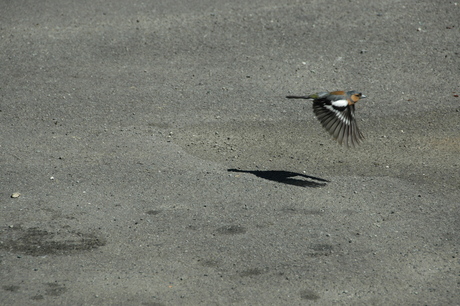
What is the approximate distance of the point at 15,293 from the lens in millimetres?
4992

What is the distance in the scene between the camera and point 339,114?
7285 mm

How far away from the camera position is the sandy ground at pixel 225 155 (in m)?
5.30

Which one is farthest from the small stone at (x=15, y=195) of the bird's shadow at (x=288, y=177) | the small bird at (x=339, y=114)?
the small bird at (x=339, y=114)

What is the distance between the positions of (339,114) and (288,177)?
1.06m

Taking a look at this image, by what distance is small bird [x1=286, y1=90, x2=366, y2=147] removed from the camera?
715 centimetres

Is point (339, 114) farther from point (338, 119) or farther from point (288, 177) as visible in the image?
point (288, 177)

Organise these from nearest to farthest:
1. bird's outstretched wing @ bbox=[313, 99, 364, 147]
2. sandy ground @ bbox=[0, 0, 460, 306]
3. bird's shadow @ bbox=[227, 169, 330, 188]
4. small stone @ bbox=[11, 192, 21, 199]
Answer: sandy ground @ bbox=[0, 0, 460, 306]
small stone @ bbox=[11, 192, 21, 199]
bird's shadow @ bbox=[227, 169, 330, 188]
bird's outstretched wing @ bbox=[313, 99, 364, 147]

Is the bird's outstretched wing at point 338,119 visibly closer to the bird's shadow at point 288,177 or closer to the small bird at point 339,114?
the small bird at point 339,114

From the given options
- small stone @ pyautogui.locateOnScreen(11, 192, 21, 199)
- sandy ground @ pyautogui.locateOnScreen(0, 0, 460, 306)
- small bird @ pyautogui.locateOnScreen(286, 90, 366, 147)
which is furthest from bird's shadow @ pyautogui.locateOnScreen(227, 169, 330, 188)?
small stone @ pyautogui.locateOnScreen(11, 192, 21, 199)

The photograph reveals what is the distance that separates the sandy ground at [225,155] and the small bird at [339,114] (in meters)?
0.49

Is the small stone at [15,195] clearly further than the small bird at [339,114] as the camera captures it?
No

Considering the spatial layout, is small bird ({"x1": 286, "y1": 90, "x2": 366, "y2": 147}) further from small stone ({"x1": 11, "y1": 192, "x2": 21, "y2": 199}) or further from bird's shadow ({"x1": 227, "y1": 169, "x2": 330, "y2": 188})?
small stone ({"x1": 11, "y1": 192, "x2": 21, "y2": 199})

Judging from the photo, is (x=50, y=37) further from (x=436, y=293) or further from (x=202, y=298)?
(x=436, y=293)

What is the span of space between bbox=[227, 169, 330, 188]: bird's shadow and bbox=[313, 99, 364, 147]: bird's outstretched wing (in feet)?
1.95
